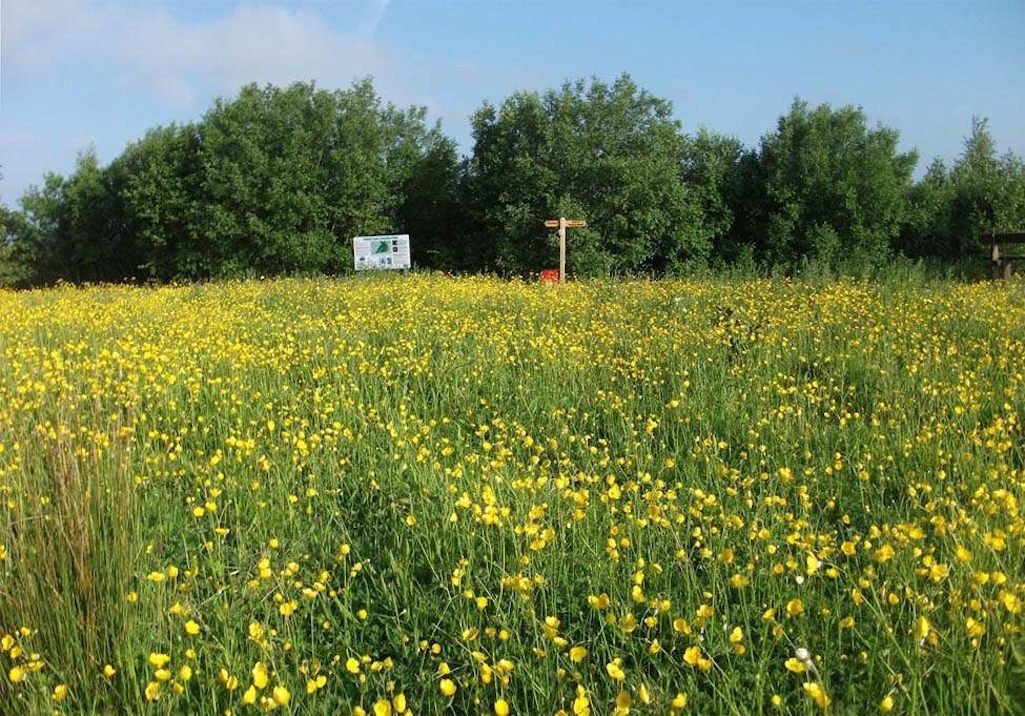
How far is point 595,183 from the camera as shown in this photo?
19.2m

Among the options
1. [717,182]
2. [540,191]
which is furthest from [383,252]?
[717,182]

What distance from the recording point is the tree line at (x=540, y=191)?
18.7 meters

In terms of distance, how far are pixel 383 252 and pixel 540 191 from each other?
5206mm

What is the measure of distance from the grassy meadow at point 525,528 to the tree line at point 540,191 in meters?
12.5

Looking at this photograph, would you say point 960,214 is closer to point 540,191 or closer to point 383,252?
point 540,191

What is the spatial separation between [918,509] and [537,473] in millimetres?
1603

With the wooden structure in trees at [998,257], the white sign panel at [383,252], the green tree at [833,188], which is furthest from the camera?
the green tree at [833,188]

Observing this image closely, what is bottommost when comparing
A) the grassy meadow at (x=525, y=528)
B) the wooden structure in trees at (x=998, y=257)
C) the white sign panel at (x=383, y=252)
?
the grassy meadow at (x=525, y=528)

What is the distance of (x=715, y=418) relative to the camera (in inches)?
172

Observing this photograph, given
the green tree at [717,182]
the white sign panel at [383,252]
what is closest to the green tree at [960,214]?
the green tree at [717,182]

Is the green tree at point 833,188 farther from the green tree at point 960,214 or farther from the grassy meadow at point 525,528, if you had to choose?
the grassy meadow at point 525,528

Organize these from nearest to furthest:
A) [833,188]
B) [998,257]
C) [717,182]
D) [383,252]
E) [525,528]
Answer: [525,528], [998,257], [383,252], [833,188], [717,182]

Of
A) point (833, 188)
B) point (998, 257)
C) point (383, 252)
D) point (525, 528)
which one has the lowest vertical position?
point (525, 528)

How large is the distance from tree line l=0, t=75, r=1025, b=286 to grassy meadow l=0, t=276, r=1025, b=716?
1252 cm
